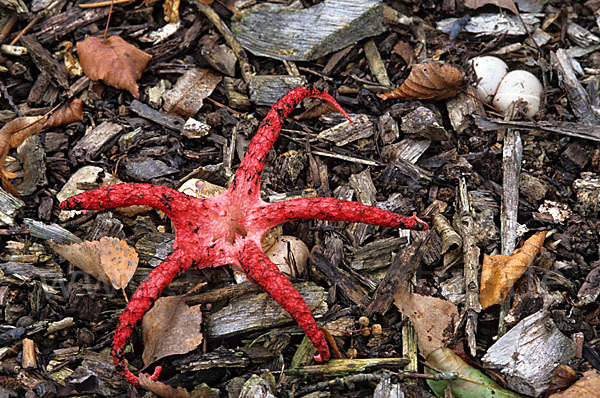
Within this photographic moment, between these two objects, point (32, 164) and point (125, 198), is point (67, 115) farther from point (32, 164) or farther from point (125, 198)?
point (125, 198)

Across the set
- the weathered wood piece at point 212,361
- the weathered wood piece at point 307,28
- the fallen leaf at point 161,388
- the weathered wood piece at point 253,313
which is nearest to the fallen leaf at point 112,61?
the weathered wood piece at point 307,28

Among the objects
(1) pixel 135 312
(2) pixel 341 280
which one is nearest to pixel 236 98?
(2) pixel 341 280

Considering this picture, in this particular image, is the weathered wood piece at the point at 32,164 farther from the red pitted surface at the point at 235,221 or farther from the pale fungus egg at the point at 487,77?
the pale fungus egg at the point at 487,77

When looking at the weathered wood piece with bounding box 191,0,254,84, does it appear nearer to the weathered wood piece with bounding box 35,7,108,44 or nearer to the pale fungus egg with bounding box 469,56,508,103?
the weathered wood piece with bounding box 35,7,108,44

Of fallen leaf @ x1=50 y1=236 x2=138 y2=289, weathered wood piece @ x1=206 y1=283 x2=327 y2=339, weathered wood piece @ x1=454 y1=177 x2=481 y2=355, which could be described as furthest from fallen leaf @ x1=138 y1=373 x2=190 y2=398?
weathered wood piece @ x1=454 y1=177 x2=481 y2=355

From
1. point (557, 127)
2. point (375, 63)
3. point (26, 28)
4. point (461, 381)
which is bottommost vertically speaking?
point (461, 381)

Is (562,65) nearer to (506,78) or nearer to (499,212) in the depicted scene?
(506,78)
